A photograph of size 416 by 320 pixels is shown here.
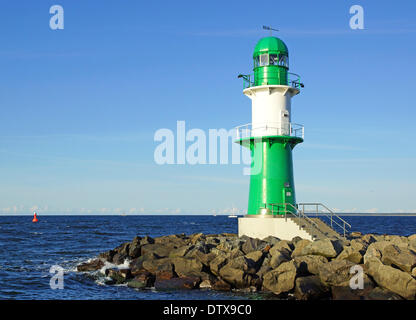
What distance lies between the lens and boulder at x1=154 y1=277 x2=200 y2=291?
1850 centimetres

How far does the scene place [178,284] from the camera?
61.1 ft

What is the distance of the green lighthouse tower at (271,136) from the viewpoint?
2431 centimetres

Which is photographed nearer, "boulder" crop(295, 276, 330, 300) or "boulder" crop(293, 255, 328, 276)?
"boulder" crop(295, 276, 330, 300)

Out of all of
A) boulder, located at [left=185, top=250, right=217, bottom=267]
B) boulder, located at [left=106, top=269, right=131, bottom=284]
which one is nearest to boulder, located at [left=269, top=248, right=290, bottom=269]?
boulder, located at [left=185, top=250, right=217, bottom=267]

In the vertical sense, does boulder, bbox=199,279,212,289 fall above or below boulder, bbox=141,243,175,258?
below

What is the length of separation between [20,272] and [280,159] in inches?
579

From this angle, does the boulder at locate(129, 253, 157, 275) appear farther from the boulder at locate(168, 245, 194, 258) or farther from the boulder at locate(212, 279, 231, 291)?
the boulder at locate(212, 279, 231, 291)

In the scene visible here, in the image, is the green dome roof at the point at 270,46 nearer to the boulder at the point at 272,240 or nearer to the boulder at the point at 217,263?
the boulder at the point at 272,240

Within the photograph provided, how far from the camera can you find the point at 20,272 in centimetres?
2405

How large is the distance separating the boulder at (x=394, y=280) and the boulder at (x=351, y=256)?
1.29 meters

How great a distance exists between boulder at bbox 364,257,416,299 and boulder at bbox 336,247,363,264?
1.29m
